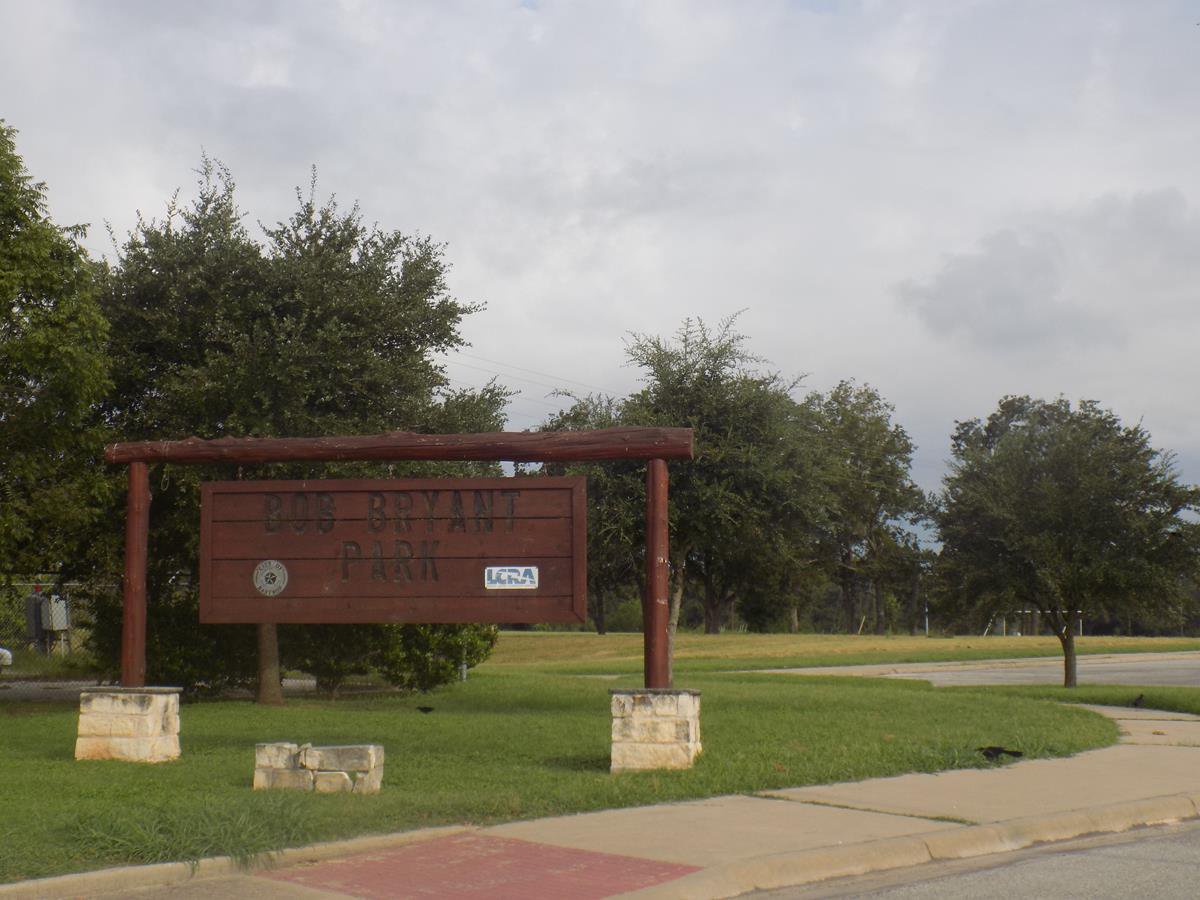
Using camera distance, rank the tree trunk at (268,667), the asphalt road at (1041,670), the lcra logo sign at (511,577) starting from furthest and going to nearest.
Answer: the asphalt road at (1041,670) < the tree trunk at (268,667) < the lcra logo sign at (511,577)

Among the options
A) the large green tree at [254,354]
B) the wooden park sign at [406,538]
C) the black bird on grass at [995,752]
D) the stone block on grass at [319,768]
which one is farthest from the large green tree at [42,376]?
the black bird on grass at [995,752]

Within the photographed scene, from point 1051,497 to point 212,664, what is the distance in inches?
549

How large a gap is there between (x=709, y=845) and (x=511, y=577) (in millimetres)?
4547

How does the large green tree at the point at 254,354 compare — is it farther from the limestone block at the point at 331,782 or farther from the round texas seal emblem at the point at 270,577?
the limestone block at the point at 331,782

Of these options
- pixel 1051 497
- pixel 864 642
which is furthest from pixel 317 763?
pixel 864 642

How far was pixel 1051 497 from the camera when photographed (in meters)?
22.5

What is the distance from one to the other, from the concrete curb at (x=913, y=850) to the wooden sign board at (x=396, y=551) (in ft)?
13.9

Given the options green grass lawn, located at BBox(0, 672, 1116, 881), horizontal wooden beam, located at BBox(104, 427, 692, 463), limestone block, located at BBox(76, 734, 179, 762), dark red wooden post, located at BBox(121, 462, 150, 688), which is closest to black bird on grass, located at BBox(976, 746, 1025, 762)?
green grass lawn, located at BBox(0, 672, 1116, 881)

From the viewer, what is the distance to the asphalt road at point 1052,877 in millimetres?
7070

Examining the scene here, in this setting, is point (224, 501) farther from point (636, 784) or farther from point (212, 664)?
point (212, 664)

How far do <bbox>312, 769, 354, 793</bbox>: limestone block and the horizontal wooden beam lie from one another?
3.35 metres

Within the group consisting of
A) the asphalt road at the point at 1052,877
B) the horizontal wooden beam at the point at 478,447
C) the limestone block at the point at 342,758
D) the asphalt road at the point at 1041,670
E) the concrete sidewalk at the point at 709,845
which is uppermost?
the horizontal wooden beam at the point at 478,447

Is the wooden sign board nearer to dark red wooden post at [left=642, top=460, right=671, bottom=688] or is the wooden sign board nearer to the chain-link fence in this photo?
dark red wooden post at [left=642, top=460, right=671, bottom=688]

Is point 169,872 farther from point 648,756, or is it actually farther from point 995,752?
point 995,752
